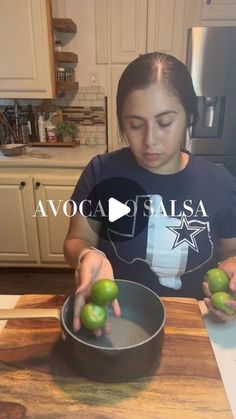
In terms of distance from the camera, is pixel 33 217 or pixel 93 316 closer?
pixel 93 316

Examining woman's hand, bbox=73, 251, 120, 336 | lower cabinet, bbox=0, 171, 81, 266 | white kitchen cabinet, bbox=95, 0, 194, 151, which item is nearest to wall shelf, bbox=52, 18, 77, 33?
white kitchen cabinet, bbox=95, 0, 194, 151

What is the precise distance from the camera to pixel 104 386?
1.66ft

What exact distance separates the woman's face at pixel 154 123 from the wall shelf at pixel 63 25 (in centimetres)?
157

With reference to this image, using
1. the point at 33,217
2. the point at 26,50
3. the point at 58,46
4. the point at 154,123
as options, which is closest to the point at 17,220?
the point at 33,217

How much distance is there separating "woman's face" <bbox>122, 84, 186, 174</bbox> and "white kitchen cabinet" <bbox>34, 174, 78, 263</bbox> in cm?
119

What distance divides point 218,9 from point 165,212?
1766 mm

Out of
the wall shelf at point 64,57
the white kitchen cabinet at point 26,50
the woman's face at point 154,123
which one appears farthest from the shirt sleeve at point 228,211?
the wall shelf at point 64,57

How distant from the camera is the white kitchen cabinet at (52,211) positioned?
2020 mm

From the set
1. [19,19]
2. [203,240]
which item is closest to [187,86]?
[203,240]

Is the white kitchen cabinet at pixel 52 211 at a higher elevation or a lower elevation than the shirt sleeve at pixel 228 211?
lower

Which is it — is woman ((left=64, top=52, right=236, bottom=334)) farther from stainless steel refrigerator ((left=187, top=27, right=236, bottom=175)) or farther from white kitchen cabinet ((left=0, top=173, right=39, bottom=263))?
white kitchen cabinet ((left=0, top=173, right=39, bottom=263))

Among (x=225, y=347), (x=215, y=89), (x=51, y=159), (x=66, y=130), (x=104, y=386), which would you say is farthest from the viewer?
(x=66, y=130)

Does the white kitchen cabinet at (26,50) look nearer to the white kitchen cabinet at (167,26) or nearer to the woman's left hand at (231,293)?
the white kitchen cabinet at (167,26)

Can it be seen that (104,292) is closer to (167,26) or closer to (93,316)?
(93,316)
